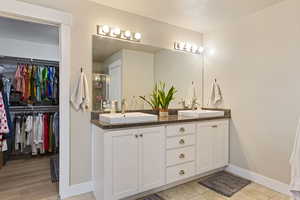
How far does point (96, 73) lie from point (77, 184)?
→ 1427 millimetres

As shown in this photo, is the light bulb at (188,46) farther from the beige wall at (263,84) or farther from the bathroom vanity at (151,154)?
the bathroom vanity at (151,154)

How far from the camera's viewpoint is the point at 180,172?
89.7 inches

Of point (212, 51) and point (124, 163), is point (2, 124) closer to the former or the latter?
point (124, 163)

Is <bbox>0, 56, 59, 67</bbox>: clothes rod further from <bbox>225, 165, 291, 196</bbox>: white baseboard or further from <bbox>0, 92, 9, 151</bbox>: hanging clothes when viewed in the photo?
<bbox>225, 165, 291, 196</bbox>: white baseboard

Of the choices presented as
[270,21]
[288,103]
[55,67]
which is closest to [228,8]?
[270,21]

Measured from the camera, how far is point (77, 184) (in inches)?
83.5

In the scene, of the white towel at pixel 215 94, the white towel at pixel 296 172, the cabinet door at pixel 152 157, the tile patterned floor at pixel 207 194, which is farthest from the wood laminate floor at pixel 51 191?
the white towel at pixel 215 94

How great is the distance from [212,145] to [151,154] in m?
1.08

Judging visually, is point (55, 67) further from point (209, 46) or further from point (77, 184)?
point (209, 46)

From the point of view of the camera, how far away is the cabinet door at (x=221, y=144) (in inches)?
104

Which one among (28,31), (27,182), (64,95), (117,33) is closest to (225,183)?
(64,95)

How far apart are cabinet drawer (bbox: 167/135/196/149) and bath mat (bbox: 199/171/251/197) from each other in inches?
24.5

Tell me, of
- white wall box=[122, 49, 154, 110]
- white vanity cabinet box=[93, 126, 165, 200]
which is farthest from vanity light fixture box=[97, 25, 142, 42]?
white vanity cabinet box=[93, 126, 165, 200]

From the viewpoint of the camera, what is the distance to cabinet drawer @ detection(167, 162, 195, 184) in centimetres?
220
